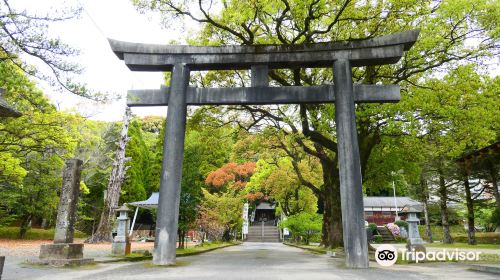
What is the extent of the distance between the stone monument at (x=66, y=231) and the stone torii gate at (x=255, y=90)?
244 cm

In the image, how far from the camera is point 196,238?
3309 centimetres

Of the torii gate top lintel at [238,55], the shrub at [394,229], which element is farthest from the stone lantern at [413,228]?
the shrub at [394,229]

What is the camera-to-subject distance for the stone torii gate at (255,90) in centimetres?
917

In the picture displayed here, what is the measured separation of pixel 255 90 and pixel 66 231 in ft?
21.7

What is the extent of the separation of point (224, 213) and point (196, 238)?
8.98 m

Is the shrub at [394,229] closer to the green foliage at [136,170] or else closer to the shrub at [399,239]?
the shrub at [399,239]

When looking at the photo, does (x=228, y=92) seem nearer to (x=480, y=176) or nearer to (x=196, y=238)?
(x=480, y=176)

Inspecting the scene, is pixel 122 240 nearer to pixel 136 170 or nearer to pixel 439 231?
pixel 136 170

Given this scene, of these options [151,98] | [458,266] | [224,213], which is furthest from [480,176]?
[151,98]

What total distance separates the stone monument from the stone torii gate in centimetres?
244

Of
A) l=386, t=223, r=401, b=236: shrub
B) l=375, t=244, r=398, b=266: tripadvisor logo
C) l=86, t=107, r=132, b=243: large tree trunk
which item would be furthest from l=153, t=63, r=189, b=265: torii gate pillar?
l=386, t=223, r=401, b=236: shrub

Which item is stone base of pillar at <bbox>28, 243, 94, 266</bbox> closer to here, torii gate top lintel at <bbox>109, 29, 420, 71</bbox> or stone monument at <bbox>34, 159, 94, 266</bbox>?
stone monument at <bbox>34, 159, 94, 266</bbox>

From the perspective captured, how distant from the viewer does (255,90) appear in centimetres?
995

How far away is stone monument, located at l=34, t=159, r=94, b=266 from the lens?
29.9 ft
